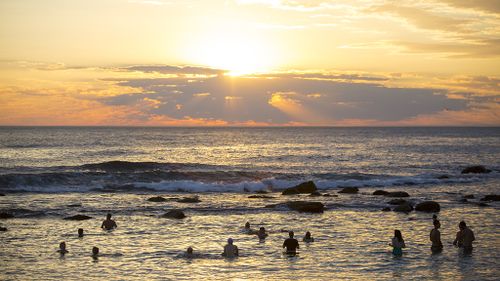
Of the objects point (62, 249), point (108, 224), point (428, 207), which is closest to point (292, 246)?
point (62, 249)

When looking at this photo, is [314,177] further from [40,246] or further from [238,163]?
[40,246]

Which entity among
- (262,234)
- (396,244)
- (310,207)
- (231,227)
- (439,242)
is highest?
(396,244)

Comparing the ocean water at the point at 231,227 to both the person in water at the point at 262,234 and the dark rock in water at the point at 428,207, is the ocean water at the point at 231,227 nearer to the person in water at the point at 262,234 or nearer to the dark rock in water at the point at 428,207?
the person in water at the point at 262,234

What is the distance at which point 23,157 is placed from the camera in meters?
89.0

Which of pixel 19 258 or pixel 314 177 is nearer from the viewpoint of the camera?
pixel 19 258

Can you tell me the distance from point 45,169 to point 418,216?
49.5 metres

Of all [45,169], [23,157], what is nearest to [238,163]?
[45,169]

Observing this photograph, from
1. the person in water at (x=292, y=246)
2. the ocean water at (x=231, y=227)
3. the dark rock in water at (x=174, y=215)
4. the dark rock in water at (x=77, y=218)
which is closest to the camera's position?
the ocean water at (x=231, y=227)

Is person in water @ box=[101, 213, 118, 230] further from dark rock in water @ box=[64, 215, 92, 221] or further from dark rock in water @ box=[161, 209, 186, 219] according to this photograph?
dark rock in water @ box=[161, 209, 186, 219]

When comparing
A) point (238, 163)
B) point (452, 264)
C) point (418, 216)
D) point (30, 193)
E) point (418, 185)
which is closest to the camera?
point (452, 264)

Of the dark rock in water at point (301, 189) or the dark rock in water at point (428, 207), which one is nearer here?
the dark rock in water at point (428, 207)

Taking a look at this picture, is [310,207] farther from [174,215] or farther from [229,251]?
[229,251]

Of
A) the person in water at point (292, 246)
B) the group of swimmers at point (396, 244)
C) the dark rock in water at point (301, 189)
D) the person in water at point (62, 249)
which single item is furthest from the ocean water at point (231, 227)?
the dark rock in water at point (301, 189)

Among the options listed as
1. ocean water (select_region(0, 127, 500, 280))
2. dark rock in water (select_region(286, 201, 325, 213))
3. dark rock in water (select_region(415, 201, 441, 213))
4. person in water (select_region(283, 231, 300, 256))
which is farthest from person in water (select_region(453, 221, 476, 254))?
dark rock in water (select_region(286, 201, 325, 213))
